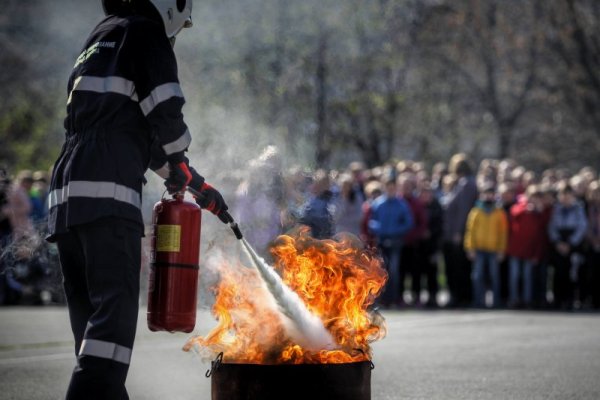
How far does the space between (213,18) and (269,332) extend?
30.4ft

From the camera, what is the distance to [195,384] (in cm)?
761

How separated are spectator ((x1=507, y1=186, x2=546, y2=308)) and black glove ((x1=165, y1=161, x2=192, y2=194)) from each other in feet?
38.4

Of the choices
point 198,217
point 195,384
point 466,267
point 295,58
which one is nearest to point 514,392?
point 195,384

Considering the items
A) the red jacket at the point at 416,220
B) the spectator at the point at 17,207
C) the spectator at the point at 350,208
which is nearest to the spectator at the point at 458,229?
the red jacket at the point at 416,220

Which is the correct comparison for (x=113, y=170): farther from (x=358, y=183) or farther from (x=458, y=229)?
(x=358, y=183)

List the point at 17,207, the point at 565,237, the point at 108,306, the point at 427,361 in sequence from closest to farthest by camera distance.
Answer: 1. the point at 108,306
2. the point at 427,361
3. the point at 17,207
4. the point at 565,237

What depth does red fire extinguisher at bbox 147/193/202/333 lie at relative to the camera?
16.4 feet

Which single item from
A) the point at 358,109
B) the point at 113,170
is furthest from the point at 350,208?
the point at 113,170

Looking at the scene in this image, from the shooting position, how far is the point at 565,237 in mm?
16078

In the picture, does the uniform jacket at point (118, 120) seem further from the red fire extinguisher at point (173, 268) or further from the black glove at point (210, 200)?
the black glove at point (210, 200)

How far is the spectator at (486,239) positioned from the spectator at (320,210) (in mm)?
3100

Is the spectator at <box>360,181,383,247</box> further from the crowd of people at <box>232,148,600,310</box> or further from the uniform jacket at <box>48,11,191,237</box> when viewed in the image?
the uniform jacket at <box>48,11,191,237</box>

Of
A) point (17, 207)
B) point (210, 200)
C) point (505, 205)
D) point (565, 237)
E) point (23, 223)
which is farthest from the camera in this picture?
point (505, 205)

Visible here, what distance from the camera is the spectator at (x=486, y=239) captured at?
16203mm
